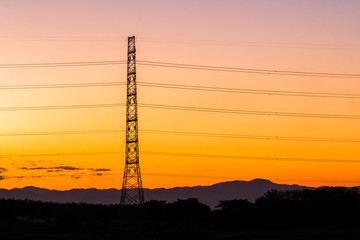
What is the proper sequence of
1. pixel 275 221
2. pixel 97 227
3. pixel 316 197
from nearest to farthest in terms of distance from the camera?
pixel 97 227
pixel 275 221
pixel 316 197

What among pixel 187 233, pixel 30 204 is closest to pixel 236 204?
pixel 187 233

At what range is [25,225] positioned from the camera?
96.8 metres

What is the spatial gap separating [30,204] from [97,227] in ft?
114

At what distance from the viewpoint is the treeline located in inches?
3369

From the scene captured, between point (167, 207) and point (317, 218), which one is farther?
point (167, 207)

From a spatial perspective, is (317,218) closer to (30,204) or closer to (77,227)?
(77,227)

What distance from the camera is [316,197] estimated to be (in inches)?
5162

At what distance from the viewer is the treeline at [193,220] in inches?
3369

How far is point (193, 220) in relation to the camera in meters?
108

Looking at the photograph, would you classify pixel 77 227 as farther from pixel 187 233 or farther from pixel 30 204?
pixel 30 204

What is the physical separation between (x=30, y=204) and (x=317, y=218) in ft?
201

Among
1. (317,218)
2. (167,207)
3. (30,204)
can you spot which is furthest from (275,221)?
(30,204)

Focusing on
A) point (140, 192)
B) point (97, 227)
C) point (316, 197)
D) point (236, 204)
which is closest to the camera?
A: point (140, 192)

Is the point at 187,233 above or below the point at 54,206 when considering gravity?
below
